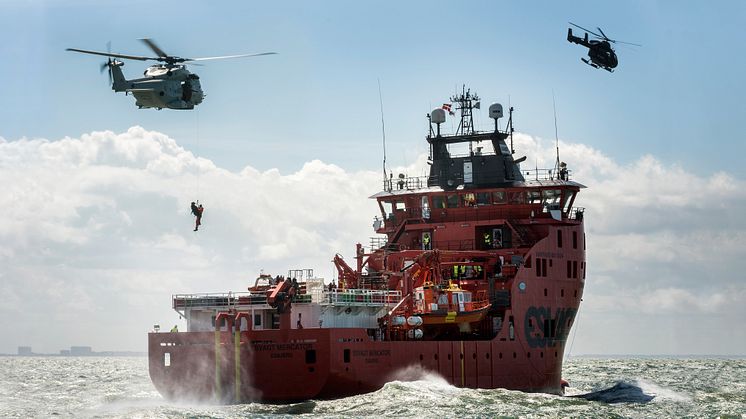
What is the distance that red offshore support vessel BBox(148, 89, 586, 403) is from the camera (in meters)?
38.1

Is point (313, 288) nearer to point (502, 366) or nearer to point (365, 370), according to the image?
point (365, 370)

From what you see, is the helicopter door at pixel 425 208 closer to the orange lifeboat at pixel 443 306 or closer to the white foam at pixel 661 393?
the orange lifeboat at pixel 443 306

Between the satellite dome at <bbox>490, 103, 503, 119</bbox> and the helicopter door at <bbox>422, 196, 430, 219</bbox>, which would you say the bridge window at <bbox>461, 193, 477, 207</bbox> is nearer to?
the helicopter door at <bbox>422, 196, 430, 219</bbox>

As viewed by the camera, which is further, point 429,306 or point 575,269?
point 575,269

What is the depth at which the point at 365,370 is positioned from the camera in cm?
3888

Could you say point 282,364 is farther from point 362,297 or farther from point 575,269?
point 575,269

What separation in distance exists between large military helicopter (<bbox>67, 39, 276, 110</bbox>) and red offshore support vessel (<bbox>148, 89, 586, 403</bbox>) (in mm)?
7172

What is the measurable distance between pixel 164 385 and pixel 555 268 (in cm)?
1775

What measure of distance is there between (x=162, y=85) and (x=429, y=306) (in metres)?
12.7

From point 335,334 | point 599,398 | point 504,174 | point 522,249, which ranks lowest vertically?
point 599,398

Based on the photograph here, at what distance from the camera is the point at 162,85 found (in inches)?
1556

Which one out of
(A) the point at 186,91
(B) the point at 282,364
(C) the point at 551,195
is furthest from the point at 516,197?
(A) the point at 186,91

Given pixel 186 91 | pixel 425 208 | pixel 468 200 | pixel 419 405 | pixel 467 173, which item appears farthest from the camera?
pixel 467 173

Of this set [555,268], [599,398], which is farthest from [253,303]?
[599,398]
